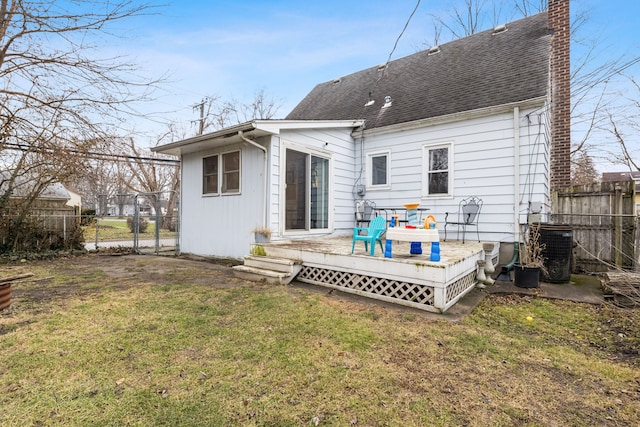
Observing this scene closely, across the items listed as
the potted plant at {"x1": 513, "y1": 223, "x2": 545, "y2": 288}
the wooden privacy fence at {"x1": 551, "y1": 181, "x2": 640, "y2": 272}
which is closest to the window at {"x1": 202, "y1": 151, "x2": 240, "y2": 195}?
the potted plant at {"x1": 513, "y1": 223, "x2": 545, "y2": 288}

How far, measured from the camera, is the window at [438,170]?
266 inches

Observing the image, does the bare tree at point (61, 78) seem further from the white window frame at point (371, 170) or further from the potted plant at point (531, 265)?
the potted plant at point (531, 265)

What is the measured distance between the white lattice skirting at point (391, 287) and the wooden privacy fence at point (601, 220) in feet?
9.66

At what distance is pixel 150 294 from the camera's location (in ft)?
14.2

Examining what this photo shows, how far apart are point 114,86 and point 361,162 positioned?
554 cm

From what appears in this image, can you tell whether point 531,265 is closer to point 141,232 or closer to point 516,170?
point 516,170

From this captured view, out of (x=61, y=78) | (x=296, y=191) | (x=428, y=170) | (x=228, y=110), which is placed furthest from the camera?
(x=228, y=110)

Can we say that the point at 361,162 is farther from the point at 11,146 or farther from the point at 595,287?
the point at 11,146

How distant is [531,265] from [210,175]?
6.85 m

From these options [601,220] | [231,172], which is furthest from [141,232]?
[601,220]

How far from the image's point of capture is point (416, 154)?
282 inches

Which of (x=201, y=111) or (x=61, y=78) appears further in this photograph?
(x=201, y=111)

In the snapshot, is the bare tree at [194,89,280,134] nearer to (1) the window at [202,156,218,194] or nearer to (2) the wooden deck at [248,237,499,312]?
(1) the window at [202,156,218,194]

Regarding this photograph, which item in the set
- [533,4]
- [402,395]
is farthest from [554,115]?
[533,4]
